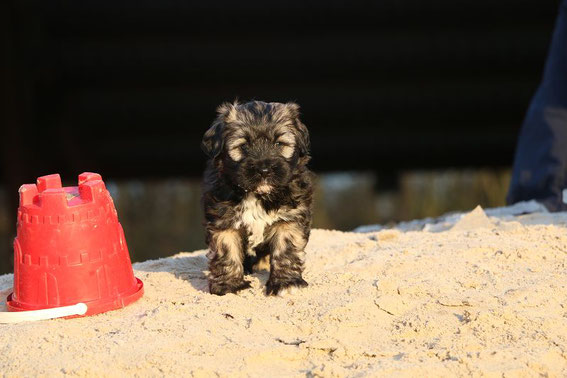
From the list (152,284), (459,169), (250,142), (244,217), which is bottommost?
(459,169)

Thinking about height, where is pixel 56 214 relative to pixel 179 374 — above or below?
above

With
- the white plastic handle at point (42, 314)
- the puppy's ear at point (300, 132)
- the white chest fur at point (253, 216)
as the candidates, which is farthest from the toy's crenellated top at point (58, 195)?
the puppy's ear at point (300, 132)

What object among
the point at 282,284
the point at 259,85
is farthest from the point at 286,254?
the point at 259,85

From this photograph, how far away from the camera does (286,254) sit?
4316mm

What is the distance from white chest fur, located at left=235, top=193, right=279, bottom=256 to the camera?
13.8ft

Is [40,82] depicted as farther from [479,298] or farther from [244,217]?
[479,298]

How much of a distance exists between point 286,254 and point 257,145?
61 cm

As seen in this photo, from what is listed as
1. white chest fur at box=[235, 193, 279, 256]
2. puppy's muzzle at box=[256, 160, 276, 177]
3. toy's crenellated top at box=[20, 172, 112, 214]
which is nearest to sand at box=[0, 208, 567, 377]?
white chest fur at box=[235, 193, 279, 256]

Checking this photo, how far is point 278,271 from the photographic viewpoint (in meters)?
4.29

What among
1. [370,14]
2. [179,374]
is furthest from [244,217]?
[370,14]

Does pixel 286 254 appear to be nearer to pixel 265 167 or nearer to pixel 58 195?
pixel 265 167

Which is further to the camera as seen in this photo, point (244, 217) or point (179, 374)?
point (244, 217)

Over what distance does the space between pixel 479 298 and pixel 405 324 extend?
18.9 inches

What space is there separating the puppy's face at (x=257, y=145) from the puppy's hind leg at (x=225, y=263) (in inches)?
13.1
